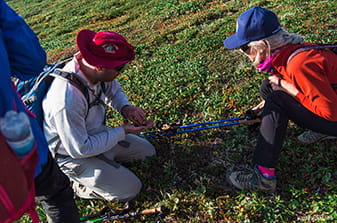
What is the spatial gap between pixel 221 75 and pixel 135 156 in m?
2.96

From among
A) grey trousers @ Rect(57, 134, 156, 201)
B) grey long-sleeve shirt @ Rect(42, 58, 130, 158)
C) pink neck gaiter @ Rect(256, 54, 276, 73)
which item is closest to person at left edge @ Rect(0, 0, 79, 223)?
grey long-sleeve shirt @ Rect(42, 58, 130, 158)

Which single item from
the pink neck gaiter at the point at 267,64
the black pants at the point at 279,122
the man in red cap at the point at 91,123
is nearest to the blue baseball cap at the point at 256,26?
the pink neck gaiter at the point at 267,64

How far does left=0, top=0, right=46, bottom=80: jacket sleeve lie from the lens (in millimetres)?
2502

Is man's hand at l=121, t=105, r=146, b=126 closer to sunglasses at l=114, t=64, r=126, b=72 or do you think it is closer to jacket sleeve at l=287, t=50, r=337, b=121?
sunglasses at l=114, t=64, r=126, b=72

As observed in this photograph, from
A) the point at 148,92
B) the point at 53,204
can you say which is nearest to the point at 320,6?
the point at 148,92

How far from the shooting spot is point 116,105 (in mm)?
5062

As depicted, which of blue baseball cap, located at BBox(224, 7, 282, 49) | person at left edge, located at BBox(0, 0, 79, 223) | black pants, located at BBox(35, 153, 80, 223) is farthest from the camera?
blue baseball cap, located at BBox(224, 7, 282, 49)

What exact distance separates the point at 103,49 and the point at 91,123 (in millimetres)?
1144

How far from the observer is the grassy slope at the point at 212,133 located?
3926 mm

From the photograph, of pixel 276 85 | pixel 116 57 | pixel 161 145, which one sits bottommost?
pixel 161 145

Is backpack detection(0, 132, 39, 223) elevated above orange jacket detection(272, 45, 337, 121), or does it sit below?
above

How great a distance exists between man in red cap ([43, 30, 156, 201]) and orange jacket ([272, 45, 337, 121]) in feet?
6.68

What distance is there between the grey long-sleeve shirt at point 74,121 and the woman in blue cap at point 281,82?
202 centimetres

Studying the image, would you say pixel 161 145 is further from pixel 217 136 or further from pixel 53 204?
pixel 53 204
